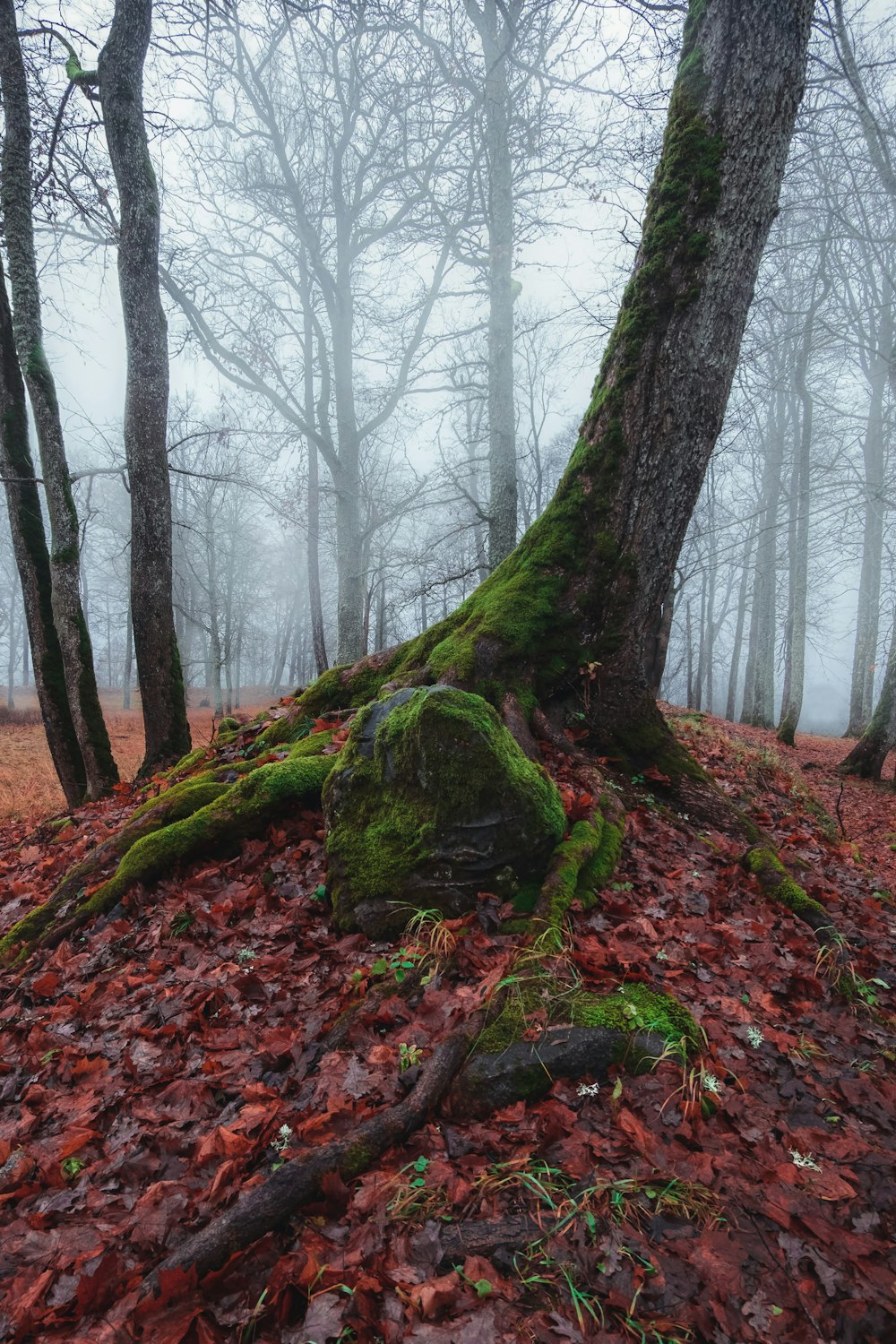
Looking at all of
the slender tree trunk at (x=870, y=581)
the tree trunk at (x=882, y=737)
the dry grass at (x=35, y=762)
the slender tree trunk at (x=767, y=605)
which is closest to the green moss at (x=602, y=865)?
the dry grass at (x=35, y=762)

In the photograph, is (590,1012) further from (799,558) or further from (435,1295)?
(799,558)

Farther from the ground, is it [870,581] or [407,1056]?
[870,581]

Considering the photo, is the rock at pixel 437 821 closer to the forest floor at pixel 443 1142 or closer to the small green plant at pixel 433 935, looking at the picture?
the small green plant at pixel 433 935

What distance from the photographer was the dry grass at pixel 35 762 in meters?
9.21

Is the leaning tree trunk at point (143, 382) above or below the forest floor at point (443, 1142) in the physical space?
above

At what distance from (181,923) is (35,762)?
12206 millimetres

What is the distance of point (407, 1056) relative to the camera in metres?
2.48

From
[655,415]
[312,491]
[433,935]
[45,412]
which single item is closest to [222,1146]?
[433,935]

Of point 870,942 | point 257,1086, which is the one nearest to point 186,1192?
point 257,1086

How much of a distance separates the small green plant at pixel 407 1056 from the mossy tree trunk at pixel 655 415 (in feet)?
8.54

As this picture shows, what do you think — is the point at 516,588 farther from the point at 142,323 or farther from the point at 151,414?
the point at 142,323

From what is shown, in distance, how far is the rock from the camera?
3.33 meters

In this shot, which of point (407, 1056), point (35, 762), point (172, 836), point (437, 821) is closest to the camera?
point (407, 1056)

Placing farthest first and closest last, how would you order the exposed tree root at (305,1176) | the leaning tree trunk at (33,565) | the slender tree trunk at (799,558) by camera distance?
1. the slender tree trunk at (799,558)
2. the leaning tree trunk at (33,565)
3. the exposed tree root at (305,1176)
